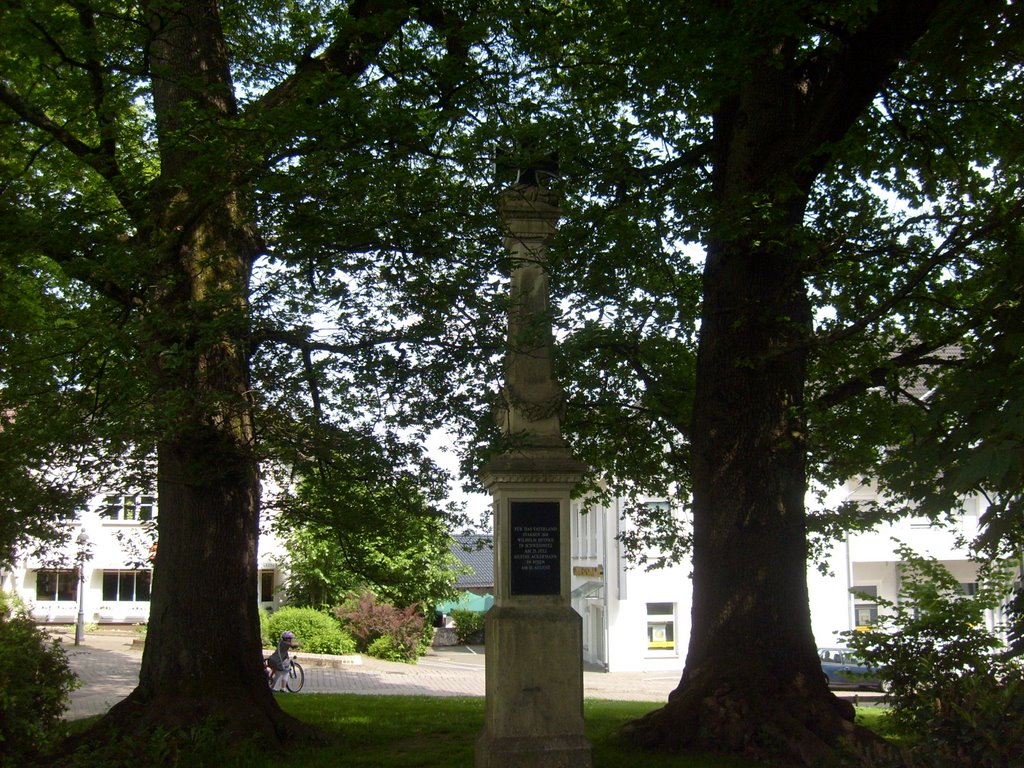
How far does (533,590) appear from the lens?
355 inches

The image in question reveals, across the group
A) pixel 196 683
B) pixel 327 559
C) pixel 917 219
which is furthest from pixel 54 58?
pixel 327 559

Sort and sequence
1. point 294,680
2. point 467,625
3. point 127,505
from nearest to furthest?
point 127,505, point 294,680, point 467,625

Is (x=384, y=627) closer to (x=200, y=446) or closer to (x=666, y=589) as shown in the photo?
(x=666, y=589)

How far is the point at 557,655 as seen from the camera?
8914mm

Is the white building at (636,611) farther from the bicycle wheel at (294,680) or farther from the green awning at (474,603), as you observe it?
the bicycle wheel at (294,680)

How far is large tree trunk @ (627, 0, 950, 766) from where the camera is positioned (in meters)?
9.69

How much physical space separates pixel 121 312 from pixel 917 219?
29.6 ft

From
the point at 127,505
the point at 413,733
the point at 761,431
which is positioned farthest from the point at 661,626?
the point at 761,431

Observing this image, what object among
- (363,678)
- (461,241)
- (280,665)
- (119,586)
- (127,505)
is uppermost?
(461,241)

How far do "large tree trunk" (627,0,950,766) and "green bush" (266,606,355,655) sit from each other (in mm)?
22766

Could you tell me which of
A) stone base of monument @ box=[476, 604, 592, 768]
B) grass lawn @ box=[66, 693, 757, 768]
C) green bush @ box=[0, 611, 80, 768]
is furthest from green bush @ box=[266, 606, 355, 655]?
stone base of monument @ box=[476, 604, 592, 768]

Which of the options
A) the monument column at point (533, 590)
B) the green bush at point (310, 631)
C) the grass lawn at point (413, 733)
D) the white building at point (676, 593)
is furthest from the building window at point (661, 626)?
the monument column at point (533, 590)

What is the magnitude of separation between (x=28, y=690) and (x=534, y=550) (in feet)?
15.2

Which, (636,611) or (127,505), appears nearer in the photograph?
(127,505)
